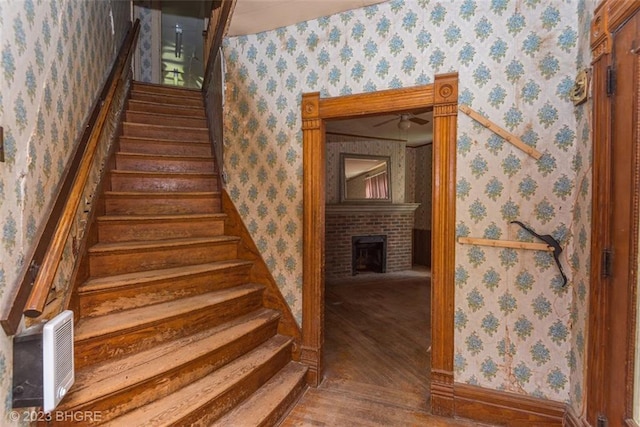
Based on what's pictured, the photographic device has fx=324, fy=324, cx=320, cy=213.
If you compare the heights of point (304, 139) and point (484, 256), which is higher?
point (304, 139)

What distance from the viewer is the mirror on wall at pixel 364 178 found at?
5.91 m

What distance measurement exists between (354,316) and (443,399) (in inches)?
73.7

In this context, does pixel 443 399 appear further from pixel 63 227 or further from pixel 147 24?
pixel 147 24

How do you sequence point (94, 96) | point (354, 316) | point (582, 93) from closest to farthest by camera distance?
point (582, 93) → point (94, 96) → point (354, 316)

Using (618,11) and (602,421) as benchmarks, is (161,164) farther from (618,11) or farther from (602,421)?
(602,421)

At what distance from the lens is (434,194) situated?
6.63 feet

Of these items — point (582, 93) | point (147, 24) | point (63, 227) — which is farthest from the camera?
point (147, 24)

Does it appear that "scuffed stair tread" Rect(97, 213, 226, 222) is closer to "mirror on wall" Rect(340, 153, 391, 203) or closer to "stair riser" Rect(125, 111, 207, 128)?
"stair riser" Rect(125, 111, 207, 128)

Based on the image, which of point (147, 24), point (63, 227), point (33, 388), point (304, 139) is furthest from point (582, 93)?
point (147, 24)

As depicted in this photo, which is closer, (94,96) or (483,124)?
(483,124)

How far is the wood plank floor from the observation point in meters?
Answer: 1.98

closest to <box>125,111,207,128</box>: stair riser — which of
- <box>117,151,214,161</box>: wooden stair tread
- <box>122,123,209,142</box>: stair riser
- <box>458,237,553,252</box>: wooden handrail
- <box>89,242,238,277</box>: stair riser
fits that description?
<box>122,123,209,142</box>: stair riser

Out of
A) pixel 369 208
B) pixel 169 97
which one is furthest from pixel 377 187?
pixel 169 97

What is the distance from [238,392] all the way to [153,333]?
1.86ft
